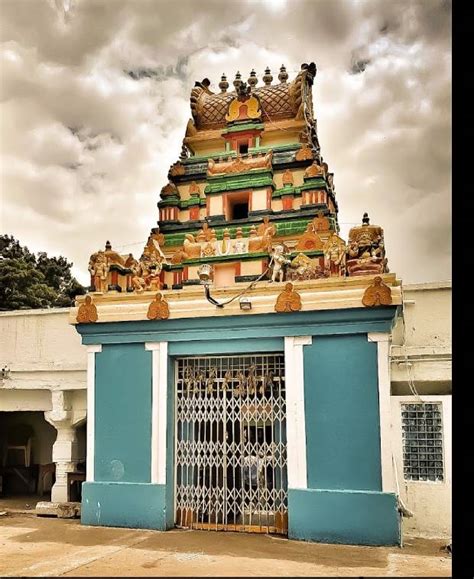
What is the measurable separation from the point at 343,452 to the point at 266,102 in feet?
22.9

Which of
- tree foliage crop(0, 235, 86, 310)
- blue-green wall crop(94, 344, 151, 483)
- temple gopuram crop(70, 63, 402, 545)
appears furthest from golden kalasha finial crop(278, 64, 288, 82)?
tree foliage crop(0, 235, 86, 310)

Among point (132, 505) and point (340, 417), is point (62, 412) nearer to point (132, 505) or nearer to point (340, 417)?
point (132, 505)

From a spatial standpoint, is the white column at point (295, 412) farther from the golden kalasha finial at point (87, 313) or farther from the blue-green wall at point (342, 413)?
the golden kalasha finial at point (87, 313)

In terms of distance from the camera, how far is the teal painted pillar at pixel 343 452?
703 centimetres

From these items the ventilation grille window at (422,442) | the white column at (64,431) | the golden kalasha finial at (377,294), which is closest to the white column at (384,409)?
the golden kalasha finial at (377,294)

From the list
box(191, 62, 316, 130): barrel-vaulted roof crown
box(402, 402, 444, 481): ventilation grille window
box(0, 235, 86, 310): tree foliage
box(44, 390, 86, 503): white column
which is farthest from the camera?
box(0, 235, 86, 310): tree foliage

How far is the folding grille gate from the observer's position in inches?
310

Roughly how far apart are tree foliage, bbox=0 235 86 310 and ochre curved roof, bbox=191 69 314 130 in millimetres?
13417

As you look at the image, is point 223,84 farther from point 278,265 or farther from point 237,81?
point 278,265

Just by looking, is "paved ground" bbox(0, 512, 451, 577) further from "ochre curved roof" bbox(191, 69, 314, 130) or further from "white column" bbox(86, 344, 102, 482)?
"ochre curved roof" bbox(191, 69, 314, 130)

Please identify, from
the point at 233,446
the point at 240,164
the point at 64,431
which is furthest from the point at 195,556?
the point at 240,164

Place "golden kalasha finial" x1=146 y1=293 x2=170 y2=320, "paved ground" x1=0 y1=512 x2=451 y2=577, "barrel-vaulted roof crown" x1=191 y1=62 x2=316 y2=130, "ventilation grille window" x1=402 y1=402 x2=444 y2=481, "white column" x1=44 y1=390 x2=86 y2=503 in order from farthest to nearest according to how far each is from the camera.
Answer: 1. "barrel-vaulted roof crown" x1=191 y1=62 x2=316 y2=130
2. "white column" x1=44 y1=390 x2=86 y2=503
3. "golden kalasha finial" x1=146 y1=293 x2=170 y2=320
4. "ventilation grille window" x1=402 y1=402 x2=444 y2=481
5. "paved ground" x1=0 y1=512 x2=451 y2=577
